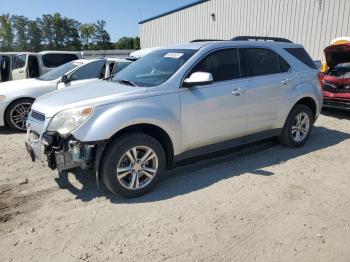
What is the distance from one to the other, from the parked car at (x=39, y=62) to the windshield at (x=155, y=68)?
738 cm

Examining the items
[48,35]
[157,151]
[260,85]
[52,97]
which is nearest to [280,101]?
[260,85]

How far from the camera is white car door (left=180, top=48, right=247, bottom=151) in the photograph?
4531mm

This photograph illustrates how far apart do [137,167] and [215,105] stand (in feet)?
4.46

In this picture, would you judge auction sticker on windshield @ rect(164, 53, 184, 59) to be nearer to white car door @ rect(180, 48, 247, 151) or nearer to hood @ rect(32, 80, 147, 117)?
white car door @ rect(180, 48, 247, 151)

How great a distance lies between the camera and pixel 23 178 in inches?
195

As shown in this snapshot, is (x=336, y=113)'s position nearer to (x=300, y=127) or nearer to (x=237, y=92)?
(x=300, y=127)

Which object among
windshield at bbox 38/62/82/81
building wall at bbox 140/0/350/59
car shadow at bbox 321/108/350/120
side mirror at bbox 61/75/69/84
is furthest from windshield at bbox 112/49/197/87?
building wall at bbox 140/0/350/59

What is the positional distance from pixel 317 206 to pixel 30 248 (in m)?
3.06

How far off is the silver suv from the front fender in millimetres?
11

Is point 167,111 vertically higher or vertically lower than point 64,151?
higher

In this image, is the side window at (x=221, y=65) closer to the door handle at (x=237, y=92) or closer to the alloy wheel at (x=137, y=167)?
the door handle at (x=237, y=92)

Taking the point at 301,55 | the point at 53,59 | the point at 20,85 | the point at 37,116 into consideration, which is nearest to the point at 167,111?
the point at 37,116

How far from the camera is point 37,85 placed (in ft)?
26.1

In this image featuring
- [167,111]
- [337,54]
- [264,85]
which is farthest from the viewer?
[337,54]
